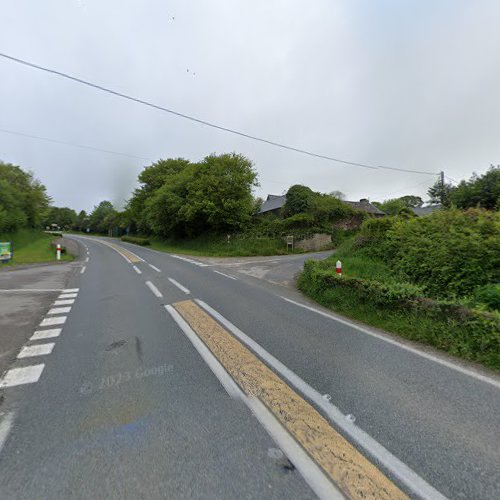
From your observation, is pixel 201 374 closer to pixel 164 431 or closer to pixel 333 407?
pixel 164 431

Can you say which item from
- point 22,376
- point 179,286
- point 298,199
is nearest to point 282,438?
point 22,376

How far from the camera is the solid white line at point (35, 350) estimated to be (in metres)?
4.04

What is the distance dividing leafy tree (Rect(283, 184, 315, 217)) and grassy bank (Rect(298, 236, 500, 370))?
82.7 feet

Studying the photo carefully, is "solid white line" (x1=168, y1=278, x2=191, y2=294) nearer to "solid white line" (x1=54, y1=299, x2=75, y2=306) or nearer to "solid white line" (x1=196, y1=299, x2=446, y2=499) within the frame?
"solid white line" (x1=54, y1=299, x2=75, y2=306)

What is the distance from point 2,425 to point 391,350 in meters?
4.80

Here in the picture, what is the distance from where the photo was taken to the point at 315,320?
577 cm

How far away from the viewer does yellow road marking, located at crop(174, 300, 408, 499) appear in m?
1.92

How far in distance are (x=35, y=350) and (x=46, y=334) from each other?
2.48 ft

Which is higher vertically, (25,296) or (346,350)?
(346,350)

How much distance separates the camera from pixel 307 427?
8.24 feet

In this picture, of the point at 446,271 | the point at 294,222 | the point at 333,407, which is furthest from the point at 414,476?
the point at 294,222

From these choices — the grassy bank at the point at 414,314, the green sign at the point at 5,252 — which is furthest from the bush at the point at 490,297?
the green sign at the point at 5,252

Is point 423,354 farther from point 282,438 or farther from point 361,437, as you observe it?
point 282,438

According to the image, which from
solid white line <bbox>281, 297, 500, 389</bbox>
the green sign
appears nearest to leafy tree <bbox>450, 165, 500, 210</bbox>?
solid white line <bbox>281, 297, 500, 389</bbox>
